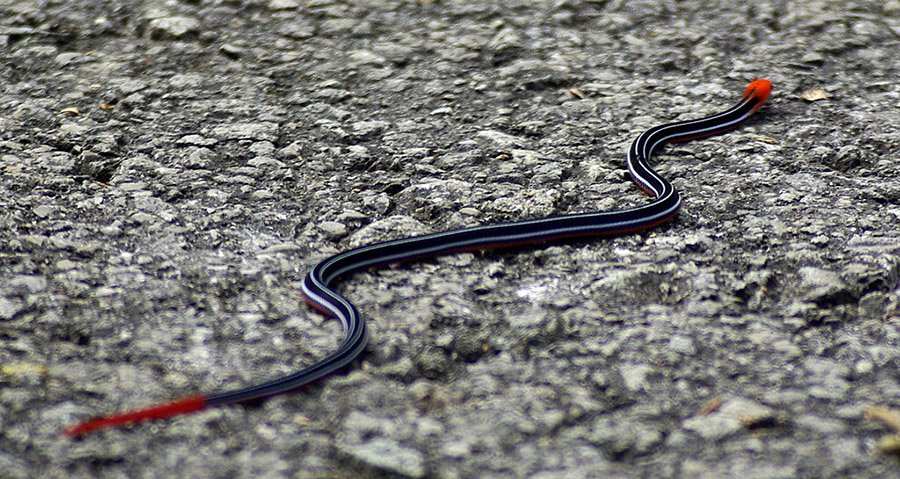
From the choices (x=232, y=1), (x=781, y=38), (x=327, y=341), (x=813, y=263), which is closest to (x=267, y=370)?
→ (x=327, y=341)

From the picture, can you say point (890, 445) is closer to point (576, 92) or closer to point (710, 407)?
point (710, 407)

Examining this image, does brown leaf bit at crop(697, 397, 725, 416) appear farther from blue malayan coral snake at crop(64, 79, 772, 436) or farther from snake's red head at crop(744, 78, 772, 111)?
snake's red head at crop(744, 78, 772, 111)

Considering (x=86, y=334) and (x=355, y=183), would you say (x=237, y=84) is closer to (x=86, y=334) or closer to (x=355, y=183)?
(x=355, y=183)

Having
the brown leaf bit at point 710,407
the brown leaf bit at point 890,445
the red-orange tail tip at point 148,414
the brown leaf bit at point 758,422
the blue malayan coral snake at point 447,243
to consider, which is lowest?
the brown leaf bit at point 710,407

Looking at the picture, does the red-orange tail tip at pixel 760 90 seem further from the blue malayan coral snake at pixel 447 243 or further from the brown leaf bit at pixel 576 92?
the brown leaf bit at pixel 576 92

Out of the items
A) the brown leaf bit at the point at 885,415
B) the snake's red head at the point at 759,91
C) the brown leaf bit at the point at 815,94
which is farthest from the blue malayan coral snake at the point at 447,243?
the brown leaf bit at the point at 885,415

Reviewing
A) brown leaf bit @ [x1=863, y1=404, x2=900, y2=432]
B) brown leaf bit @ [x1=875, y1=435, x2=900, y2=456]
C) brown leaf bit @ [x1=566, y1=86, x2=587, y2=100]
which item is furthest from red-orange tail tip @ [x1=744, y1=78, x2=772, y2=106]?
brown leaf bit @ [x1=875, y1=435, x2=900, y2=456]
